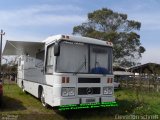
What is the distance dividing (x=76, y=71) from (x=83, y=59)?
0.63 metres

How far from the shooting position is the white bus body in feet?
39.9

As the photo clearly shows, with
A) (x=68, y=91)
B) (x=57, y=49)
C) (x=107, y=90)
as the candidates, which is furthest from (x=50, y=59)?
(x=107, y=90)

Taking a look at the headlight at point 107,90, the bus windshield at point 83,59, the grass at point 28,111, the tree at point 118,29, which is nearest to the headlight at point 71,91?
the bus windshield at point 83,59

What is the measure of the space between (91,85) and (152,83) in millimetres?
14537

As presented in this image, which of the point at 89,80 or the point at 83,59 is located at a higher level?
the point at 83,59

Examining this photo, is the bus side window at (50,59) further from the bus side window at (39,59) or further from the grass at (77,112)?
the grass at (77,112)

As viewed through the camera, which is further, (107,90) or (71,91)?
(107,90)

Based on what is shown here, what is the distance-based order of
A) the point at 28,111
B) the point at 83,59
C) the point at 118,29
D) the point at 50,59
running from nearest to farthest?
the point at 83,59, the point at 50,59, the point at 28,111, the point at 118,29

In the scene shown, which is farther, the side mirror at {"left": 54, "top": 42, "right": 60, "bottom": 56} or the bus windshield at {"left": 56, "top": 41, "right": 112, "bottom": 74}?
the bus windshield at {"left": 56, "top": 41, "right": 112, "bottom": 74}

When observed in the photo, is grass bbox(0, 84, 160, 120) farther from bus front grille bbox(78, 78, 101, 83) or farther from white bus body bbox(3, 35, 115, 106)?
bus front grille bbox(78, 78, 101, 83)

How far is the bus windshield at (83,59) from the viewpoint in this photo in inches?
491

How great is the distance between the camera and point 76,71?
12.6 meters

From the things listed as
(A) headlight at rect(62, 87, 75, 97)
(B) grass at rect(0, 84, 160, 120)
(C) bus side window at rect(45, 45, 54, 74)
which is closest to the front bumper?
(A) headlight at rect(62, 87, 75, 97)

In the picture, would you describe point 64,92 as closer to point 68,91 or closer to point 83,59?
point 68,91
